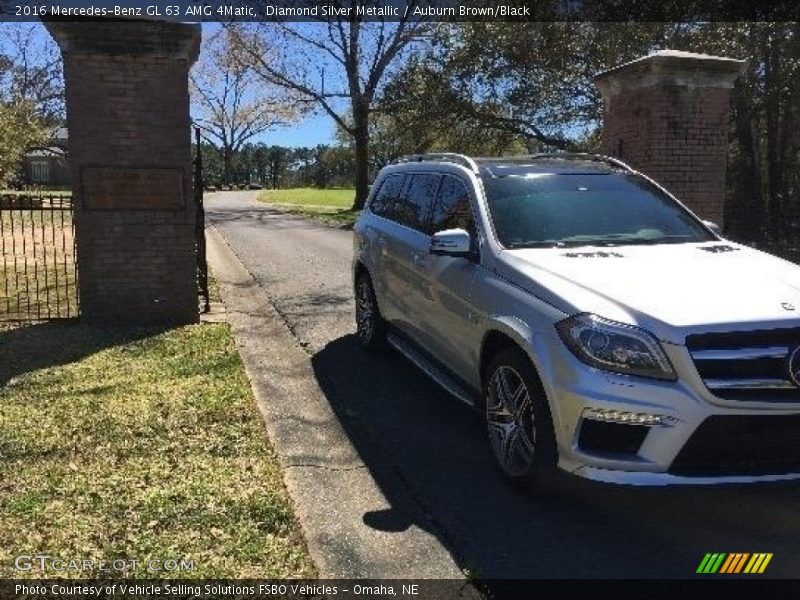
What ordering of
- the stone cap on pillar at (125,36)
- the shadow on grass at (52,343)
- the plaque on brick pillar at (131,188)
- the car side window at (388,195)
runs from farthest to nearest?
the plaque on brick pillar at (131,188) < the stone cap on pillar at (125,36) < the car side window at (388,195) < the shadow on grass at (52,343)

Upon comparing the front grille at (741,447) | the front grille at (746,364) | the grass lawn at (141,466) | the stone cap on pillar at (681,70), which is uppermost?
the stone cap on pillar at (681,70)

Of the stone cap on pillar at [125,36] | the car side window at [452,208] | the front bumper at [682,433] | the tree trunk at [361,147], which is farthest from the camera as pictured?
the tree trunk at [361,147]

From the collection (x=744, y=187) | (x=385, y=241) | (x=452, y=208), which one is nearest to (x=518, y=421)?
(x=452, y=208)

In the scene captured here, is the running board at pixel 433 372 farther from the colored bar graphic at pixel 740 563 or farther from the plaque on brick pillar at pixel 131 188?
the plaque on brick pillar at pixel 131 188

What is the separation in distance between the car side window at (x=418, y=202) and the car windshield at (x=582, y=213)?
2.36ft

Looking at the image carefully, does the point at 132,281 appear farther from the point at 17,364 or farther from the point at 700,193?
the point at 700,193

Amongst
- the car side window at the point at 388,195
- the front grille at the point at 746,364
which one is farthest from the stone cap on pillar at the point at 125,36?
the front grille at the point at 746,364

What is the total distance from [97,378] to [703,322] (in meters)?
4.60

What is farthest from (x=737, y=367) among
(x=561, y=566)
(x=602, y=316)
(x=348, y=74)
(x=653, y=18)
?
(x=348, y=74)

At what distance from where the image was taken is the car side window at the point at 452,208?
4.79 meters

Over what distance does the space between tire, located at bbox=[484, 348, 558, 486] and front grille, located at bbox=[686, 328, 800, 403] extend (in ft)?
2.52

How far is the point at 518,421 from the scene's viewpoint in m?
3.86

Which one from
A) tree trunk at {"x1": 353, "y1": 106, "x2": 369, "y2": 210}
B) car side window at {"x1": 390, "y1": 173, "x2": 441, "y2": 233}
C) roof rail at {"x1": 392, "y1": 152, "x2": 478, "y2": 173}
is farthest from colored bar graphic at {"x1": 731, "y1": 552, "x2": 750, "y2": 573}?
tree trunk at {"x1": 353, "y1": 106, "x2": 369, "y2": 210}

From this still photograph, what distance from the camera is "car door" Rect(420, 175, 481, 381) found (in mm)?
4398
